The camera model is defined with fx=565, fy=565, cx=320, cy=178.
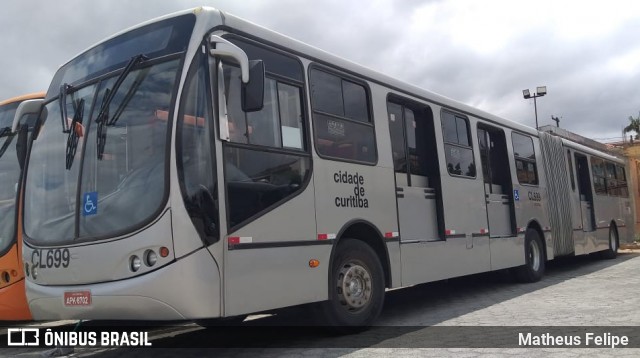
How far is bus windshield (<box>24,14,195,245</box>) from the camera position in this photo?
4719 mm

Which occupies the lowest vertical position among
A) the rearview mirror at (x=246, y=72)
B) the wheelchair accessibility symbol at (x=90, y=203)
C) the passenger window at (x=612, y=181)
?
the wheelchair accessibility symbol at (x=90, y=203)

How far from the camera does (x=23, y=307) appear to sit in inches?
243

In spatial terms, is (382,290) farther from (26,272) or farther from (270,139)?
(26,272)

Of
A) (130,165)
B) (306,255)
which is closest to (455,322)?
(306,255)

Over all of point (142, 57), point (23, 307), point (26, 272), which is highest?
point (142, 57)

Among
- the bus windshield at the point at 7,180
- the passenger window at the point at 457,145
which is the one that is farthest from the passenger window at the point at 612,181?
the bus windshield at the point at 7,180

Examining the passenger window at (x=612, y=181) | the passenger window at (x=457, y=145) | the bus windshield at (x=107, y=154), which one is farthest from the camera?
the passenger window at (x=612, y=181)

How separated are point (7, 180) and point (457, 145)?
636 cm

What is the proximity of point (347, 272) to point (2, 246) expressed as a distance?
4.17 metres

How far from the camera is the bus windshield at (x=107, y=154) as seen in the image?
4.72m

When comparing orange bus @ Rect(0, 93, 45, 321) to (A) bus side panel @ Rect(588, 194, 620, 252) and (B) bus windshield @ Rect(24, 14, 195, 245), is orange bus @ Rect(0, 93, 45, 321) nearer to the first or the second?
(B) bus windshield @ Rect(24, 14, 195, 245)

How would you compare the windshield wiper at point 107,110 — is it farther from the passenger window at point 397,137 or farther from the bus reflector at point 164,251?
the passenger window at point 397,137

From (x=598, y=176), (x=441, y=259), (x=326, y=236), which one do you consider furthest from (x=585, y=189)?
(x=326, y=236)

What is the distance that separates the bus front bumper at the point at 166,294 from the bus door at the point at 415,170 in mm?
3180
